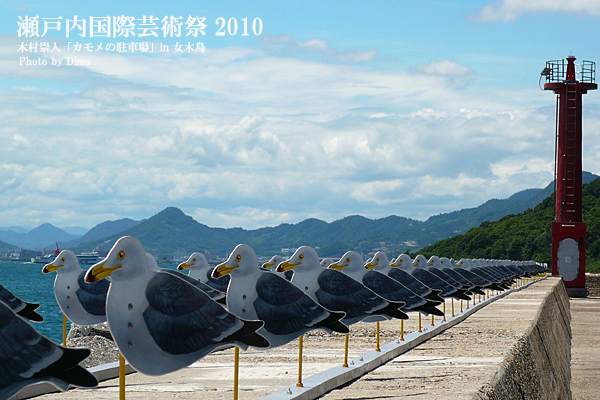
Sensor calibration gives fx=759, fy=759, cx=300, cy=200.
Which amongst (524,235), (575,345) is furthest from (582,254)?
(524,235)

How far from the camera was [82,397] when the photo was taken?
11.8 meters

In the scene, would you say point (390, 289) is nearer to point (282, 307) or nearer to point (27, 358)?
point (282, 307)

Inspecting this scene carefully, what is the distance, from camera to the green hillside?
94.6 m

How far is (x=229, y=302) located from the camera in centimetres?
1096

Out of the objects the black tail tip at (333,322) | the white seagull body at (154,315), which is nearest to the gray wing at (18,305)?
the white seagull body at (154,315)

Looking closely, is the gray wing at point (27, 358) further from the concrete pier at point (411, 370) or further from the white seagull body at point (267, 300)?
the concrete pier at point (411, 370)

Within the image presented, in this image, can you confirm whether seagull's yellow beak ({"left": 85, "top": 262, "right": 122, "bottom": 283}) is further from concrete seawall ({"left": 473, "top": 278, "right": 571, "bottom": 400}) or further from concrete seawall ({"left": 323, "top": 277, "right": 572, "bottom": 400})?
concrete seawall ({"left": 473, "top": 278, "right": 571, "bottom": 400})

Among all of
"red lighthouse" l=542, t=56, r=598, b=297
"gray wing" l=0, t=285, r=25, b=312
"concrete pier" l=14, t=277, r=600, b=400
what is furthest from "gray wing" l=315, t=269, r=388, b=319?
"red lighthouse" l=542, t=56, r=598, b=297

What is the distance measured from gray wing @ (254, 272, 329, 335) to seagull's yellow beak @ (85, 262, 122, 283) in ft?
10.8

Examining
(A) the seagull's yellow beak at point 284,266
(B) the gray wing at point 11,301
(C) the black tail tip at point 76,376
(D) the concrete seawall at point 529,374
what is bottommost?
(D) the concrete seawall at point 529,374

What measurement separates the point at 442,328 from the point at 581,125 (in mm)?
45275

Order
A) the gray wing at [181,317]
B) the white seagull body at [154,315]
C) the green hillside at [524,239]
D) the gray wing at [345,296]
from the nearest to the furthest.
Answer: the white seagull body at [154,315]
the gray wing at [181,317]
the gray wing at [345,296]
the green hillside at [524,239]

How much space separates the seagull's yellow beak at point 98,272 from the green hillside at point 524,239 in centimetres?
9026

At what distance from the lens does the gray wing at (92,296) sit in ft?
49.3
